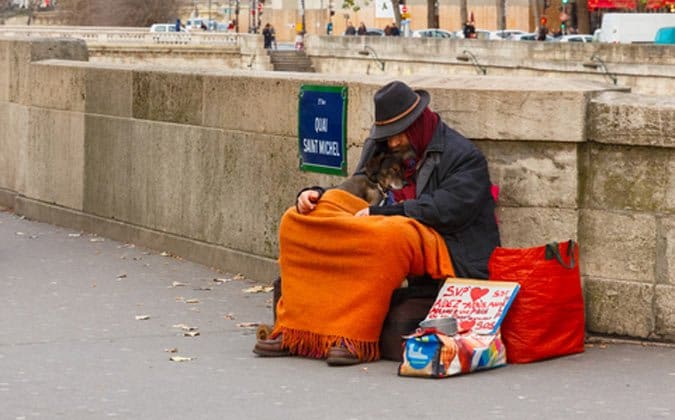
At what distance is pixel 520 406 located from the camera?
689cm

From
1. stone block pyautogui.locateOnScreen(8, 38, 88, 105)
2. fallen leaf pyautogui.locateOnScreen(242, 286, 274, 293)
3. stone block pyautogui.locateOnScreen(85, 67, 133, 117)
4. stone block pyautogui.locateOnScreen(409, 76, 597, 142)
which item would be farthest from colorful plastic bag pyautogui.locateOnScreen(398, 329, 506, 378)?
stone block pyautogui.locateOnScreen(8, 38, 88, 105)

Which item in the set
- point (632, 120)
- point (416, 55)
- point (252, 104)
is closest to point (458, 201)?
point (632, 120)

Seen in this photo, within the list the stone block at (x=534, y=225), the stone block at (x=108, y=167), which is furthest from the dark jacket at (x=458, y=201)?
the stone block at (x=108, y=167)

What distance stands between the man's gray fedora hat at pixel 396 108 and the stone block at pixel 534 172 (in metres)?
0.65

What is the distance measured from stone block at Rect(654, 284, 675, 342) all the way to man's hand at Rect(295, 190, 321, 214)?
167 cm

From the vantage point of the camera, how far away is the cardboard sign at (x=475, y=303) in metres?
7.78

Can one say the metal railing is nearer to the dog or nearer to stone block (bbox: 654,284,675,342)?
the dog

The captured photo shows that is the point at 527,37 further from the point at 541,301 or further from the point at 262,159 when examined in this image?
the point at 541,301

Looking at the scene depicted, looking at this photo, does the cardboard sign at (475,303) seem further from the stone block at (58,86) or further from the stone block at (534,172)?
the stone block at (58,86)

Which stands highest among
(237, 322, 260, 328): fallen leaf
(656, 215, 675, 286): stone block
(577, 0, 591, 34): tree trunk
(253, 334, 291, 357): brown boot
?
(577, 0, 591, 34): tree trunk

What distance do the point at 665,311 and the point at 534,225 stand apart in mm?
766

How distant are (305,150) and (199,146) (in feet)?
5.33

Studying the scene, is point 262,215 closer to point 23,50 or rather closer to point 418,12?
point 23,50

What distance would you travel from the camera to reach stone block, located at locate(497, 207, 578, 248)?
848 cm
